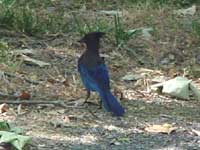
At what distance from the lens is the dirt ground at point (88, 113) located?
16.0ft

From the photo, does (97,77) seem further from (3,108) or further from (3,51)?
(3,51)

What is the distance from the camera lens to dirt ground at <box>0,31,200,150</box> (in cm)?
488

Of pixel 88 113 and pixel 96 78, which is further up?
pixel 96 78

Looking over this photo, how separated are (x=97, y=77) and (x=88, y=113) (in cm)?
28

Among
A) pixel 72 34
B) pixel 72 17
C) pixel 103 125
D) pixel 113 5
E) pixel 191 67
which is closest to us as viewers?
pixel 103 125

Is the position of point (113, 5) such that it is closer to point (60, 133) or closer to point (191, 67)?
point (191, 67)

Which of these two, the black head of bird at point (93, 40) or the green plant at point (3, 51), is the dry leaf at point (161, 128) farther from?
the green plant at point (3, 51)

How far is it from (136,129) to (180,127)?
31 centimetres

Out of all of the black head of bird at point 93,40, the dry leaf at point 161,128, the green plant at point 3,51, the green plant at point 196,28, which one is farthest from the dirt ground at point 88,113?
the green plant at point 196,28

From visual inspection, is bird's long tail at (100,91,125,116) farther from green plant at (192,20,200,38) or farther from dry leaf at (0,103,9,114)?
green plant at (192,20,200,38)

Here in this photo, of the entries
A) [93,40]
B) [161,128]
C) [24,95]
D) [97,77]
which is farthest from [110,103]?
[24,95]

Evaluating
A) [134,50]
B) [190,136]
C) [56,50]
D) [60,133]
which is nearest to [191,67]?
[134,50]

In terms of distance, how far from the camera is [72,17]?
7.77 m

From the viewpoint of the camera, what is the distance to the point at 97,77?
17.4 feet
